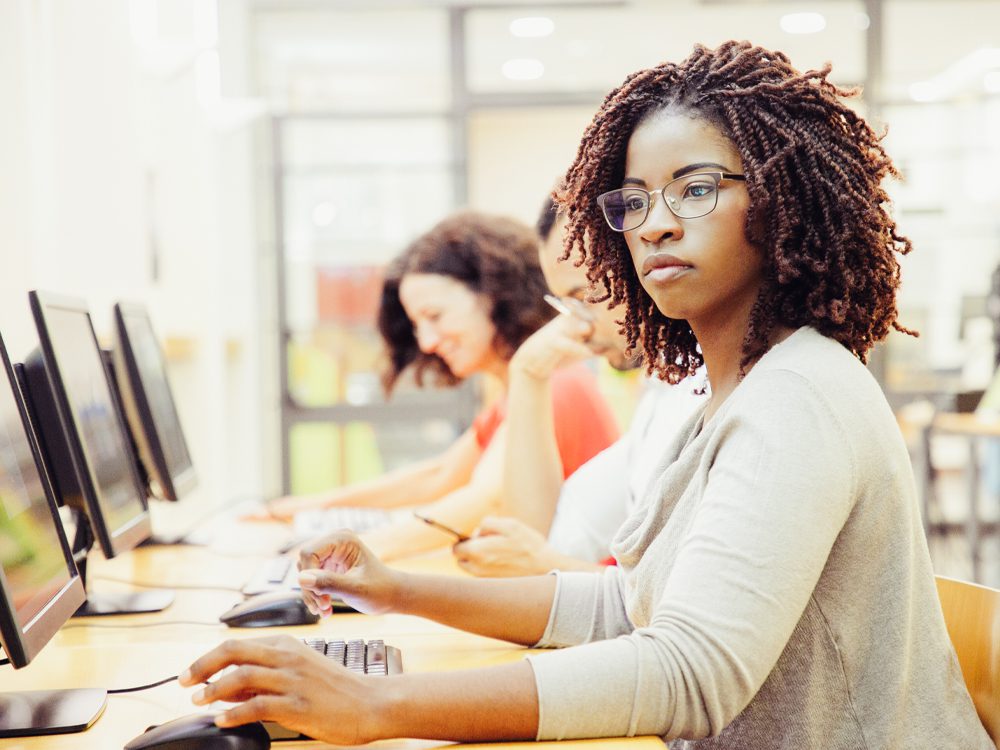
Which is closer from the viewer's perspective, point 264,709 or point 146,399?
point 264,709

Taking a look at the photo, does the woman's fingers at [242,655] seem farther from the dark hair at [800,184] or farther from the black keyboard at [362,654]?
the dark hair at [800,184]

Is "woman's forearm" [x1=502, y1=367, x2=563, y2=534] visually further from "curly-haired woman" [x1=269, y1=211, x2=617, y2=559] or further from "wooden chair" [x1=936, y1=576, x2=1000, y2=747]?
"wooden chair" [x1=936, y1=576, x2=1000, y2=747]

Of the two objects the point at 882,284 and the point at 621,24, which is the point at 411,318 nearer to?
the point at 882,284

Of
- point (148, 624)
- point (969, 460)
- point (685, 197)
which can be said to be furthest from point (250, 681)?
point (969, 460)

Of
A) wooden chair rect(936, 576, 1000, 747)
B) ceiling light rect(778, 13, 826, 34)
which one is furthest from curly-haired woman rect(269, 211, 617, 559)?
ceiling light rect(778, 13, 826, 34)

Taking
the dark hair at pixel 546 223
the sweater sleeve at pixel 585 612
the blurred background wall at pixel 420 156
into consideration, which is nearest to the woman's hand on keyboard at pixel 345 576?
the sweater sleeve at pixel 585 612

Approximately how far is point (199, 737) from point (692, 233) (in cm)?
62

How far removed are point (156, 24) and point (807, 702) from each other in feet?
11.6

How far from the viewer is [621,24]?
524 cm

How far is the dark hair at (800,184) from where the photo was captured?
3.30 ft

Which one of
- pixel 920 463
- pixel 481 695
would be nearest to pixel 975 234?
pixel 920 463

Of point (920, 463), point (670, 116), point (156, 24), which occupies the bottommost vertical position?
point (920, 463)

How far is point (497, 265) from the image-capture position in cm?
254

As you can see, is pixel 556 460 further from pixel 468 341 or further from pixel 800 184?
pixel 800 184
